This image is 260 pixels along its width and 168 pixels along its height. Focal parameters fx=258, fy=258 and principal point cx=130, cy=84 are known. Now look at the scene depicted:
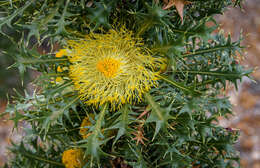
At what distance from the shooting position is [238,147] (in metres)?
3.60

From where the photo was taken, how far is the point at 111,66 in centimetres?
120

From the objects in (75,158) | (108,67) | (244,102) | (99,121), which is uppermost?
(108,67)

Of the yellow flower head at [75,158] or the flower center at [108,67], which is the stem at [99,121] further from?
the yellow flower head at [75,158]

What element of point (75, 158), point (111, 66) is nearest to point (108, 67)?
point (111, 66)

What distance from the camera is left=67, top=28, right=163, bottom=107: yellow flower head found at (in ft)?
3.90

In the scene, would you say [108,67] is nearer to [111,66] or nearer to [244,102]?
[111,66]

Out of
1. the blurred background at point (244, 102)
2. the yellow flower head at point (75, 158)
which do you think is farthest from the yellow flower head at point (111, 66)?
the blurred background at point (244, 102)

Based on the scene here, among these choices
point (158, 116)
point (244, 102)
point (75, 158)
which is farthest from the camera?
point (244, 102)

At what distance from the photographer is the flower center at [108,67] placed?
1.19 m

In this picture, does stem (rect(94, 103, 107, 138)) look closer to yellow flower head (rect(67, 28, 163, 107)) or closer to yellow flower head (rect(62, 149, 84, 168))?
yellow flower head (rect(67, 28, 163, 107))

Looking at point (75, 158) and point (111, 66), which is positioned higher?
point (111, 66)

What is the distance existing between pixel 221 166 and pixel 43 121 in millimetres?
1096

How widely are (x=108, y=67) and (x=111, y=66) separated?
0.01m

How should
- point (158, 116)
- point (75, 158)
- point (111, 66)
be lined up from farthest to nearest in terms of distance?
point (75, 158) < point (111, 66) < point (158, 116)
